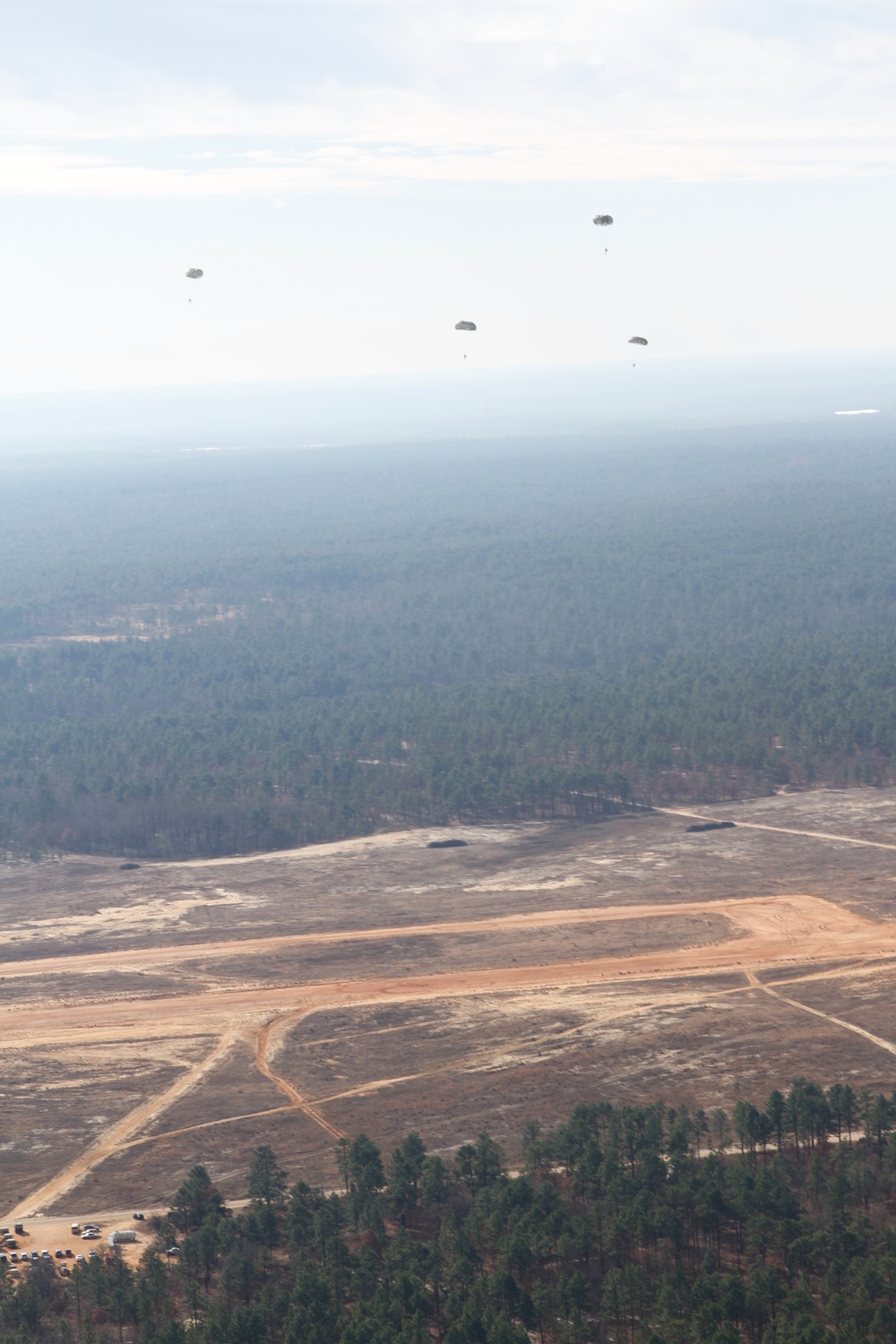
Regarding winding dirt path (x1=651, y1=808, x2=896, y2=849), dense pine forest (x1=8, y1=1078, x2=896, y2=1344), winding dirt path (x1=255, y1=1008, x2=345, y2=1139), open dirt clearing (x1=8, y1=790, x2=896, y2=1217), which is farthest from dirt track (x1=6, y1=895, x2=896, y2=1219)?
winding dirt path (x1=651, y1=808, x2=896, y2=849)

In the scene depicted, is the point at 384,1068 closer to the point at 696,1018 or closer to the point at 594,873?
the point at 696,1018

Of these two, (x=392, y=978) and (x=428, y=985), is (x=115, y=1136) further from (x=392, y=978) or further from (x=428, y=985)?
(x=428, y=985)

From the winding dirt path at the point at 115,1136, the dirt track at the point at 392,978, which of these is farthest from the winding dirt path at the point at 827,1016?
the winding dirt path at the point at 115,1136

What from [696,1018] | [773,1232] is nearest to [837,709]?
[696,1018]

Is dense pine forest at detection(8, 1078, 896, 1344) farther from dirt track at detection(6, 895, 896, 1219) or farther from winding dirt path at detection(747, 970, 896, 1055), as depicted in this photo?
dirt track at detection(6, 895, 896, 1219)

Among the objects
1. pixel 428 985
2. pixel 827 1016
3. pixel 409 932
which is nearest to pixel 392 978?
pixel 428 985

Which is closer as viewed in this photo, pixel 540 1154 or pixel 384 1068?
pixel 540 1154

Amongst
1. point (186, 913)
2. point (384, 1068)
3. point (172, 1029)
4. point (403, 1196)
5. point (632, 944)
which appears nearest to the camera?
point (403, 1196)
